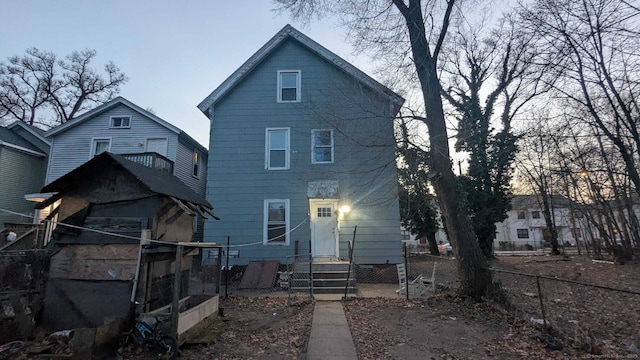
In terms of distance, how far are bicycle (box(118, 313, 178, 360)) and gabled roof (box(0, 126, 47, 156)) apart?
16.9 metres

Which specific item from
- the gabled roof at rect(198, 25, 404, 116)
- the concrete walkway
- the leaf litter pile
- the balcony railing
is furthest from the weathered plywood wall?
the gabled roof at rect(198, 25, 404, 116)

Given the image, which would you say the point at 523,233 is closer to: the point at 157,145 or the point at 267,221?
the point at 267,221

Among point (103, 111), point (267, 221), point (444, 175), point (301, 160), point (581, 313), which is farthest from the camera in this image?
point (103, 111)

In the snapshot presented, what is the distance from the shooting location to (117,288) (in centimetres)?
551

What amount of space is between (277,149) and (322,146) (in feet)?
6.09

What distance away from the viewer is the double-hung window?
38.9 feet

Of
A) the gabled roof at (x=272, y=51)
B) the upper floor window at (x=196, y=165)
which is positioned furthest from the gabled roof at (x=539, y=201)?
the upper floor window at (x=196, y=165)

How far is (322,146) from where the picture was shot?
12.6 metres

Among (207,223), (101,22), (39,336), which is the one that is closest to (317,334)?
(39,336)

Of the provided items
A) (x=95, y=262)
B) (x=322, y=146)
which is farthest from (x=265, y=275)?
(x=95, y=262)

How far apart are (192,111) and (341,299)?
10245 mm

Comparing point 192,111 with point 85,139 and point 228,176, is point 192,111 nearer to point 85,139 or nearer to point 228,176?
point 228,176

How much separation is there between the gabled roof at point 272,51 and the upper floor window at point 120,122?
534cm

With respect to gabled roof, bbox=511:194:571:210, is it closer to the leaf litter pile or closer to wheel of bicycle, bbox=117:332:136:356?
the leaf litter pile
